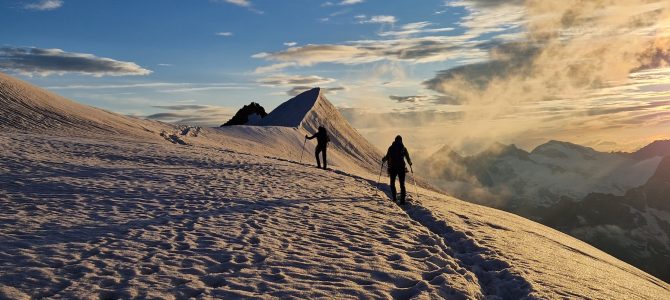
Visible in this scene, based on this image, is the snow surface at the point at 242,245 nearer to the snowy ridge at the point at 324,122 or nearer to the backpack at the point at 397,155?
the backpack at the point at 397,155

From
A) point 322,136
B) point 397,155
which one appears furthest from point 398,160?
point 322,136

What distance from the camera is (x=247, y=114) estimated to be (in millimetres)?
134625

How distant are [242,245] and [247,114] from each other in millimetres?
125319

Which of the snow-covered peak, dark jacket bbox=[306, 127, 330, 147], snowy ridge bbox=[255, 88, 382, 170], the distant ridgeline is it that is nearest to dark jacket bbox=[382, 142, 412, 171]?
dark jacket bbox=[306, 127, 330, 147]

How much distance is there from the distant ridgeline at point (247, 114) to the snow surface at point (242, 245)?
10729cm

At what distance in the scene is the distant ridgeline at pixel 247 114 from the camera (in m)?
131

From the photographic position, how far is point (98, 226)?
12.7 metres

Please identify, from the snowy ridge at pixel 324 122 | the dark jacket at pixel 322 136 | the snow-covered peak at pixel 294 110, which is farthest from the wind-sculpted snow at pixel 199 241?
the snow-covered peak at pixel 294 110

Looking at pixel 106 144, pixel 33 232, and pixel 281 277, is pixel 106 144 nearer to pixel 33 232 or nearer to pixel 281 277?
pixel 33 232

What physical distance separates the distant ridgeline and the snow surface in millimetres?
107288

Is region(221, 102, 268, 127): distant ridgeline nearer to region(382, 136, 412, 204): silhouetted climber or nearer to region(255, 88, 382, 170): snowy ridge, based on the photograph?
region(255, 88, 382, 170): snowy ridge

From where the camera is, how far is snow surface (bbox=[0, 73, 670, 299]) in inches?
360

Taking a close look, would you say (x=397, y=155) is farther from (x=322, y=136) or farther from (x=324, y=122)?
(x=324, y=122)

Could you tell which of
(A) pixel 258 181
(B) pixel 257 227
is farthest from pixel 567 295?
(A) pixel 258 181
